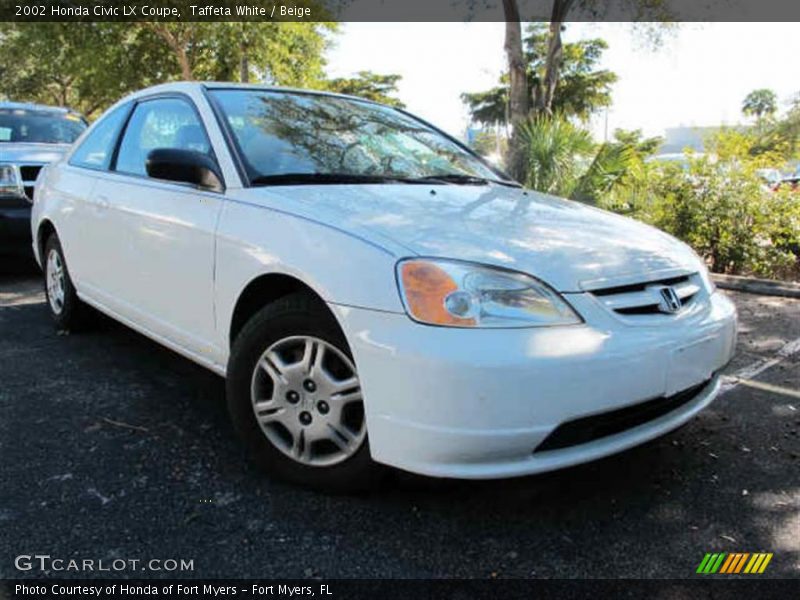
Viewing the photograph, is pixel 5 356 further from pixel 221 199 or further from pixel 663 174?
pixel 663 174

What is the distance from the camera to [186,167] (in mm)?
2912

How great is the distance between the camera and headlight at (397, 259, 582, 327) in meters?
2.14

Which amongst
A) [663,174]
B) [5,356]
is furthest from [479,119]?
[5,356]

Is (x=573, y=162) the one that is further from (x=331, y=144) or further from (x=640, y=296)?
(x=640, y=296)

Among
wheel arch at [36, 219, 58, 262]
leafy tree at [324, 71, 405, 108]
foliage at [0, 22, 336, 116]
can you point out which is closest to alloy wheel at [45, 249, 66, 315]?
wheel arch at [36, 219, 58, 262]

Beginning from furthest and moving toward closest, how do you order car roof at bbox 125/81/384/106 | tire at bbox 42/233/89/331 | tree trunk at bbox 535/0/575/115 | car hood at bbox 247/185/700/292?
tree trunk at bbox 535/0/575/115 < tire at bbox 42/233/89/331 < car roof at bbox 125/81/384/106 < car hood at bbox 247/185/700/292

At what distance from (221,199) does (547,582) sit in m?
1.91

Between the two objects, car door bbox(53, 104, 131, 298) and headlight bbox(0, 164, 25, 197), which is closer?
car door bbox(53, 104, 131, 298)

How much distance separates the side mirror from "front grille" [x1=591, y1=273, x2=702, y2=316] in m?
1.63

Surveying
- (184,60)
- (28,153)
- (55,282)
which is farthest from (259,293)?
(184,60)

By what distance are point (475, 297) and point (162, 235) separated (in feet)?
5.53

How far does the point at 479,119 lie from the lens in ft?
189

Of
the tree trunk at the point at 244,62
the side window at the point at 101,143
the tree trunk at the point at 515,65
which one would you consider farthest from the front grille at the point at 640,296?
the tree trunk at the point at 244,62

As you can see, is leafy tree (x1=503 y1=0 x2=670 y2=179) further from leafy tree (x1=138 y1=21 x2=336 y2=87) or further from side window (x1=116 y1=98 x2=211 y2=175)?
leafy tree (x1=138 y1=21 x2=336 y2=87)
